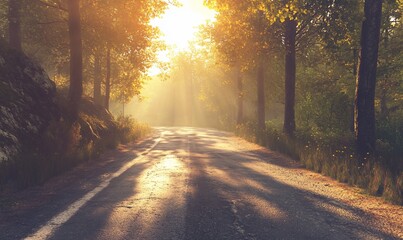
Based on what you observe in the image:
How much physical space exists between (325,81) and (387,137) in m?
6.30

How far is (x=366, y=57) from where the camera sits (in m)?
8.81

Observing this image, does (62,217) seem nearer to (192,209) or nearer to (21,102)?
(192,209)

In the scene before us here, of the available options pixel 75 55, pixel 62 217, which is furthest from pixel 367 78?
pixel 75 55

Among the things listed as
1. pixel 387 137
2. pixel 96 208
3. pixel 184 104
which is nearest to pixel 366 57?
pixel 387 137

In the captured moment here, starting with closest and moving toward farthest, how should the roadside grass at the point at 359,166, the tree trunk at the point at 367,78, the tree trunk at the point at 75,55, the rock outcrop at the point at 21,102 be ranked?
the roadside grass at the point at 359,166, the rock outcrop at the point at 21,102, the tree trunk at the point at 367,78, the tree trunk at the point at 75,55

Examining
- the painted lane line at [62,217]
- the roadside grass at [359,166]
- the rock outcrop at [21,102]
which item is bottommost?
the painted lane line at [62,217]

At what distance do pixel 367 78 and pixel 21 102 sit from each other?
955 cm

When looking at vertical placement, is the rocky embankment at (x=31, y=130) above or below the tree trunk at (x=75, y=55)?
below

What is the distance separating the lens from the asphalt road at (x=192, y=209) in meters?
3.83

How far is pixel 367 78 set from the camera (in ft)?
28.9

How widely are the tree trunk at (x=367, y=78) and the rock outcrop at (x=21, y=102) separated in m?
8.57

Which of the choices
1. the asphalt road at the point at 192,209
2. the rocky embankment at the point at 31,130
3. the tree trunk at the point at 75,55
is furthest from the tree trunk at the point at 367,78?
the tree trunk at the point at 75,55

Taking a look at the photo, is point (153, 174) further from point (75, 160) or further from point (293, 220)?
point (293, 220)

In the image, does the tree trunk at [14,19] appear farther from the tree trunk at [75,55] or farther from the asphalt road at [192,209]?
the asphalt road at [192,209]
